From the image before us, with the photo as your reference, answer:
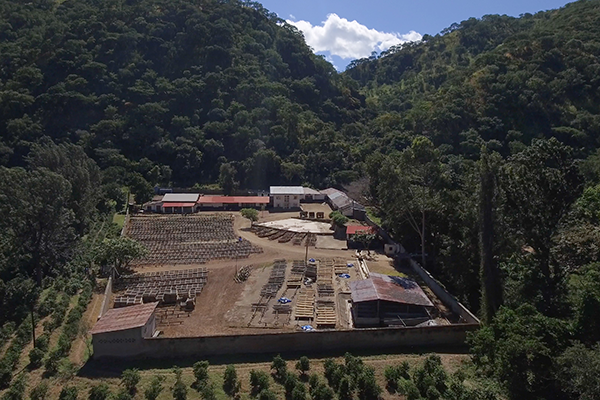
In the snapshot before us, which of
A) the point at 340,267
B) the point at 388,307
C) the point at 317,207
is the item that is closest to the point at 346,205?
the point at 317,207

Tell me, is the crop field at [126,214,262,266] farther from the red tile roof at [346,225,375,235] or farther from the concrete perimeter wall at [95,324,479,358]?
the concrete perimeter wall at [95,324,479,358]

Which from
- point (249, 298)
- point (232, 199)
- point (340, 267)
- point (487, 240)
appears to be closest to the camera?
point (487, 240)

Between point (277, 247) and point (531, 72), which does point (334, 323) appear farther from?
point (531, 72)

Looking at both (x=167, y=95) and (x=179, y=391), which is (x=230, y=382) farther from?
(x=167, y=95)

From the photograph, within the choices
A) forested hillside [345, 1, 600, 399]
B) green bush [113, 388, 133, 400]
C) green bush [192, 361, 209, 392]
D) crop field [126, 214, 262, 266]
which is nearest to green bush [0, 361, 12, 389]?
green bush [113, 388, 133, 400]

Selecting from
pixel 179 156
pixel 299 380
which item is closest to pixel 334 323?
pixel 299 380

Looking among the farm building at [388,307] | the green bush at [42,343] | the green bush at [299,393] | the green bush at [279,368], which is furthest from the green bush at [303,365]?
the green bush at [42,343]
